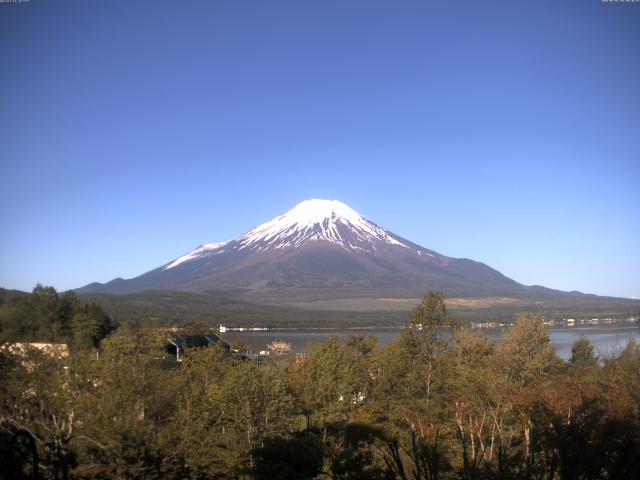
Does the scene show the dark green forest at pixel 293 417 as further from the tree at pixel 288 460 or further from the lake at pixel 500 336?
the lake at pixel 500 336

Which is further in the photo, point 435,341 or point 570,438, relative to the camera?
point 435,341

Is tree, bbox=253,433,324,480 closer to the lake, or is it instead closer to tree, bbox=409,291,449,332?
tree, bbox=409,291,449,332

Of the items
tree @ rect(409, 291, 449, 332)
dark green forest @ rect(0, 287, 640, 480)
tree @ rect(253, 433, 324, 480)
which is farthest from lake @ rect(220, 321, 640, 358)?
tree @ rect(253, 433, 324, 480)

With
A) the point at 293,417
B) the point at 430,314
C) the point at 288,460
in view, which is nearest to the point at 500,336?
the point at 430,314

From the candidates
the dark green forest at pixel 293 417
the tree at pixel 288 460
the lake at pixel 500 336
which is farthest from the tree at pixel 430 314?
the lake at pixel 500 336

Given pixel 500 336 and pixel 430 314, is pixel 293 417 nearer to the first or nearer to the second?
pixel 430 314

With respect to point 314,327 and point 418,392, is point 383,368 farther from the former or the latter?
point 314,327

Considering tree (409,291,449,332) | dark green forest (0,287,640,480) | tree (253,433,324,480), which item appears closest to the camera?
dark green forest (0,287,640,480)

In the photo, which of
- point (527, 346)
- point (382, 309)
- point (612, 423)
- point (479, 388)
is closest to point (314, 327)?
point (382, 309)
